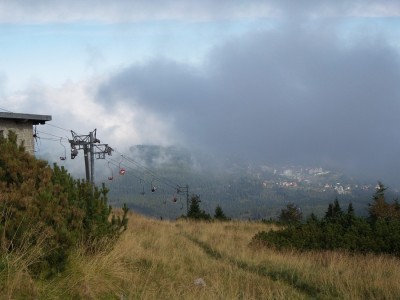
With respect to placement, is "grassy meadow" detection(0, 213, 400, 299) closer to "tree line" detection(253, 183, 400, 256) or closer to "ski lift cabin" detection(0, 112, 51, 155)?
"tree line" detection(253, 183, 400, 256)

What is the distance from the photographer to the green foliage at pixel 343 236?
45.7 feet

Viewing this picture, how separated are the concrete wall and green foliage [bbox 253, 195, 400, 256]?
11649 millimetres

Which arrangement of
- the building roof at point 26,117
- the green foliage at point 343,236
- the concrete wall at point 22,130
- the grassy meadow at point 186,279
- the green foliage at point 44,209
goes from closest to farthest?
the grassy meadow at point 186,279 → the green foliage at point 44,209 → the green foliage at point 343,236 → the building roof at point 26,117 → the concrete wall at point 22,130

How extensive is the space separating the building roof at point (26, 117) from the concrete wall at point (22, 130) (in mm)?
229

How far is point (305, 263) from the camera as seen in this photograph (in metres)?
10.8

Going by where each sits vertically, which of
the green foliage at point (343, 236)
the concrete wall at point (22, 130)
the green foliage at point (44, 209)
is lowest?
the green foliage at point (343, 236)

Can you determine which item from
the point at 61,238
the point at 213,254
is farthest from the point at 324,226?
the point at 61,238

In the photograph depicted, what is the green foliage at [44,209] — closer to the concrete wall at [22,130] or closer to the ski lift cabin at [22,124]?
the ski lift cabin at [22,124]

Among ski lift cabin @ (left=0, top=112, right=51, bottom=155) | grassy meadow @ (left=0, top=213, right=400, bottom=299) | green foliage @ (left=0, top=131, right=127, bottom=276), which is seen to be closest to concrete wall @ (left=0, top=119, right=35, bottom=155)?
ski lift cabin @ (left=0, top=112, right=51, bottom=155)

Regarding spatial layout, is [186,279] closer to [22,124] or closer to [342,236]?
[342,236]

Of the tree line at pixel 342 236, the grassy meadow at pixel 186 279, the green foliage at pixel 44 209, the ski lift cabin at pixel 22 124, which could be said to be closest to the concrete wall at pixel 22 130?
the ski lift cabin at pixel 22 124

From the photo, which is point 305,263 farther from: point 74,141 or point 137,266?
point 74,141

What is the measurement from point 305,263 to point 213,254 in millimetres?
3073

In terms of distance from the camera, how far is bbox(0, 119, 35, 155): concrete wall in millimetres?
20000
